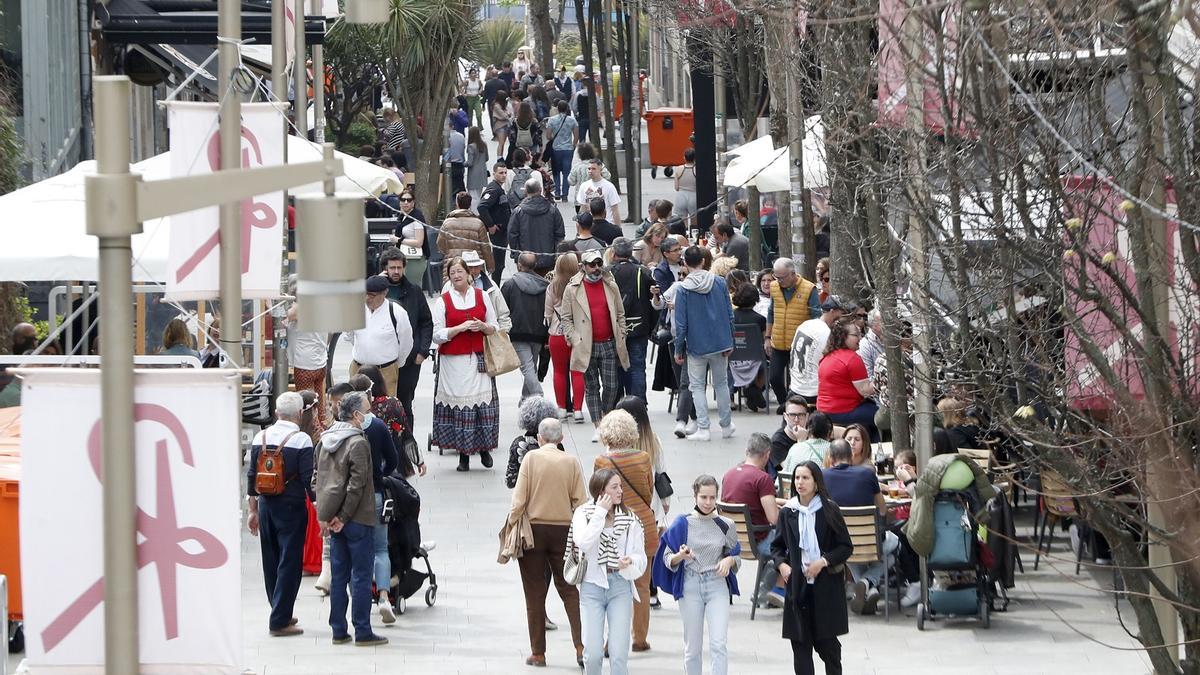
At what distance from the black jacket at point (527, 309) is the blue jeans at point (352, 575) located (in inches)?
256

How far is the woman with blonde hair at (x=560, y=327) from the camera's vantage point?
17.6 meters

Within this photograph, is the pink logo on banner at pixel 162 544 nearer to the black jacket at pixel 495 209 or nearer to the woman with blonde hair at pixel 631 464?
the woman with blonde hair at pixel 631 464

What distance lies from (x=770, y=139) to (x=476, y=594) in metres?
11.2

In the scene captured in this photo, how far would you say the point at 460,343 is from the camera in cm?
1636

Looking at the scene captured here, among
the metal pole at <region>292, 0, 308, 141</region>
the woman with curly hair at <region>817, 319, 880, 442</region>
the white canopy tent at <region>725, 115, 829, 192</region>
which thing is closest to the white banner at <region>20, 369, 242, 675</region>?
the metal pole at <region>292, 0, 308, 141</region>

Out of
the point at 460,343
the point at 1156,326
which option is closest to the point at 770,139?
the point at 460,343

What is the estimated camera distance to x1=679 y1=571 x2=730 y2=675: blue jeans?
415 inches

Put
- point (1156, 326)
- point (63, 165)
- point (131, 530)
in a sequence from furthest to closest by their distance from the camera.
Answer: point (63, 165) → point (1156, 326) → point (131, 530)

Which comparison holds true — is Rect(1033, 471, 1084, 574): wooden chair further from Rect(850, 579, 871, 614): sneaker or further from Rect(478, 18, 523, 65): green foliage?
Rect(478, 18, 523, 65): green foliage

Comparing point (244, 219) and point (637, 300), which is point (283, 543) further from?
point (637, 300)

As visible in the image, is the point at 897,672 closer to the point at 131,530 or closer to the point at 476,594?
the point at 476,594

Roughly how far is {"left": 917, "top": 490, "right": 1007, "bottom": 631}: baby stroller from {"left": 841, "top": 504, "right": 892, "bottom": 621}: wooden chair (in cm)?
33

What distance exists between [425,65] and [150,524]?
28.0 m

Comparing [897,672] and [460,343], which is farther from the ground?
[460,343]
